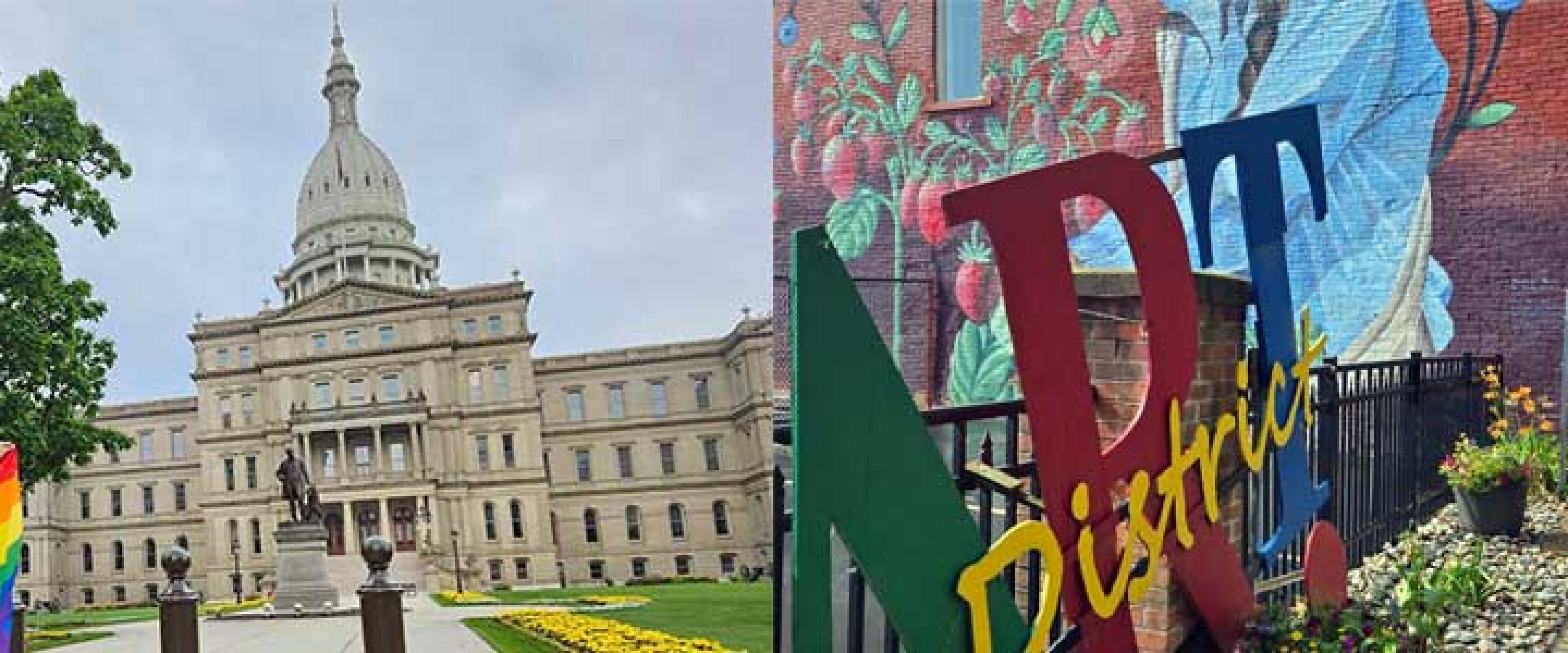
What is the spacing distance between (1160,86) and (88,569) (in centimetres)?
769

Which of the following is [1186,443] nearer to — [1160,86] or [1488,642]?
[1488,642]

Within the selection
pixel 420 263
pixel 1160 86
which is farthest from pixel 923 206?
pixel 420 263

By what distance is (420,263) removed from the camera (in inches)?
368

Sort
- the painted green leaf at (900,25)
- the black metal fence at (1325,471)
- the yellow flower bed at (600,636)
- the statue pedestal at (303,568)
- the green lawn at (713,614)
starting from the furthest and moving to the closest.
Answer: the statue pedestal at (303,568) → the painted green leaf at (900,25) → the yellow flower bed at (600,636) → the green lawn at (713,614) → the black metal fence at (1325,471)

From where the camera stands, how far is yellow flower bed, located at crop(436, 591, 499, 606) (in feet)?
25.4

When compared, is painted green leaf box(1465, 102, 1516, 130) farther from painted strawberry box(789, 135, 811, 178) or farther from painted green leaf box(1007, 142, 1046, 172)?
painted strawberry box(789, 135, 811, 178)

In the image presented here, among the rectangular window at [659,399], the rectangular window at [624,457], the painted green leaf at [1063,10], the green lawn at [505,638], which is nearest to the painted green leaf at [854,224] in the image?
the painted green leaf at [1063,10]

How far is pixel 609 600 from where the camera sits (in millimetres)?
5781

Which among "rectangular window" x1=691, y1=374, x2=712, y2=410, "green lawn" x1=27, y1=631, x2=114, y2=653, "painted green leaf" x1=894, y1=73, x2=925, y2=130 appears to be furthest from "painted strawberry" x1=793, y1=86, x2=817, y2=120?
"rectangular window" x1=691, y1=374, x2=712, y2=410

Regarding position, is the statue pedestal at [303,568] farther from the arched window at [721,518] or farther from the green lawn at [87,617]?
the arched window at [721,518]

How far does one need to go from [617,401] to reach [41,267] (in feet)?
29.7

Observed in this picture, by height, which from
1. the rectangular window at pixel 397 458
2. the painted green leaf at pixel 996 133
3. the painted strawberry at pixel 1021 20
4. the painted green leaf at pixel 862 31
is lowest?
the rectangular window at pixel 397 458

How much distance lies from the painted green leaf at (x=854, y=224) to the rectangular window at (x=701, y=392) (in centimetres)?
516

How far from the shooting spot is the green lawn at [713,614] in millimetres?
3186
